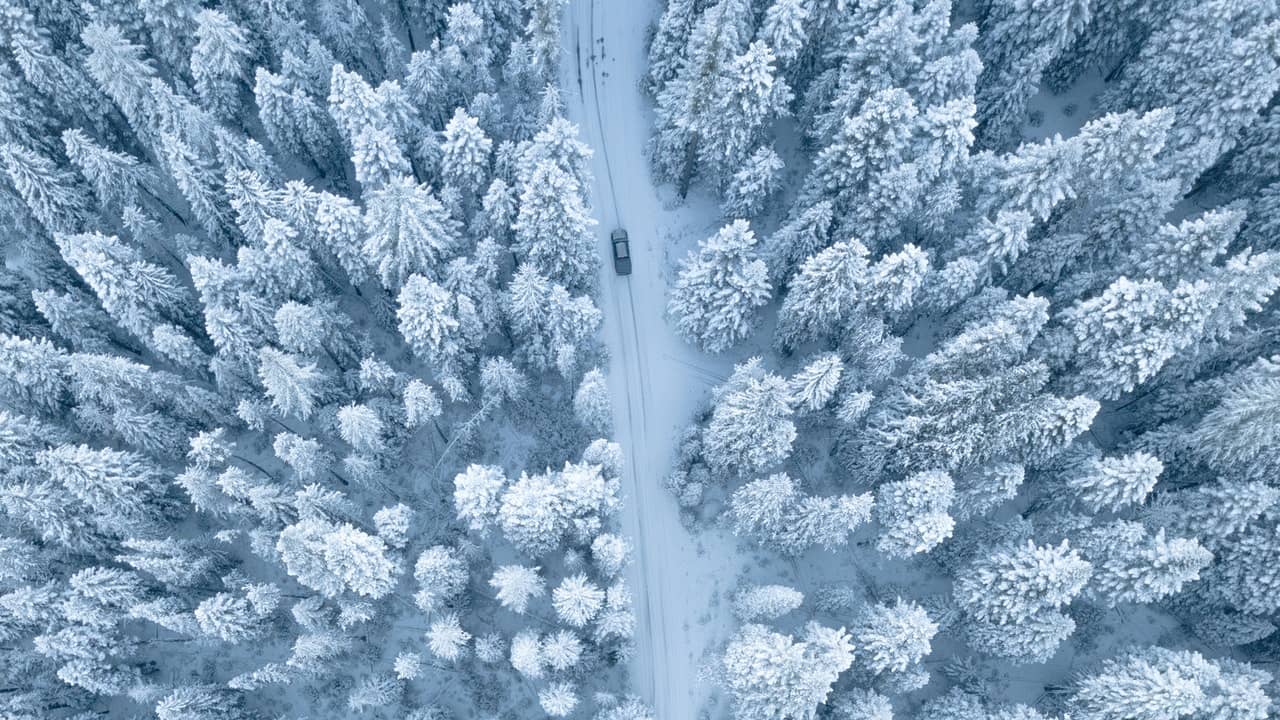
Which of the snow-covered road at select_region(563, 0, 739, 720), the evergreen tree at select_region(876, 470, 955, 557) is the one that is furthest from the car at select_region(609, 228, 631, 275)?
the evergreen tree at select_region(876, 470, 955, 557)

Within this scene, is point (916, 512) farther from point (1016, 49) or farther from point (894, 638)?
point (1016, 49)

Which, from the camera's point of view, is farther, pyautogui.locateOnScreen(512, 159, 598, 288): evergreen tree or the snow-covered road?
→ the snow-covered road

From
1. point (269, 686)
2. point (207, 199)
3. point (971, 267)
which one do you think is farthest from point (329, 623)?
point (971, 267)

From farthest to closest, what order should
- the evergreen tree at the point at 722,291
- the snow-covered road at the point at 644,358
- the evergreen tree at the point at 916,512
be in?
1. the snow-covered road at the point at 644,358
2. the evergreen tree at the point at 722,291
3. the evergreen tree at the point at 916,512

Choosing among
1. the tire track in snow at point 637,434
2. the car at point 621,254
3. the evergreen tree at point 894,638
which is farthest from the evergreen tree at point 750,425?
the car at point 621,254

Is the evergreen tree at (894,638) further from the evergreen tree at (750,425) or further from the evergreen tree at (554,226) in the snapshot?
the evergreen tree at (554,226)

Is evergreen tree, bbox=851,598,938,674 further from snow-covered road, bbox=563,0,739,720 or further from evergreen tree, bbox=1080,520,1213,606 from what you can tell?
evergreen tree, bbox=1080,520,1213,606
